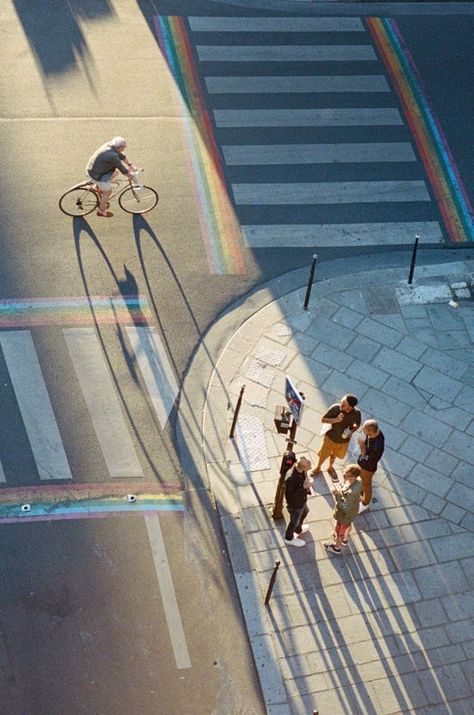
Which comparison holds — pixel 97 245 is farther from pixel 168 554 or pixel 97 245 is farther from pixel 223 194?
pixel 168 554

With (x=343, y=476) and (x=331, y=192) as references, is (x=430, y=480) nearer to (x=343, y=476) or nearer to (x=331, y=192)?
(x=343, y=476)

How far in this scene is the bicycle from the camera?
15930 mm

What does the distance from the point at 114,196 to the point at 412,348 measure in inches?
222

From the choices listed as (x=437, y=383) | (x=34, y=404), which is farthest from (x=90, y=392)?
(x=437, y=383)

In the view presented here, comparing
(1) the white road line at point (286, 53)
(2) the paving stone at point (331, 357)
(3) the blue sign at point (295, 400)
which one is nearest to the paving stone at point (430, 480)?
(2) the paving stone at point (331, 357)

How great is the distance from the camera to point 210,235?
16078 mm

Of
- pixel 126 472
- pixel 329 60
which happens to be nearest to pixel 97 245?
pixel 126 472

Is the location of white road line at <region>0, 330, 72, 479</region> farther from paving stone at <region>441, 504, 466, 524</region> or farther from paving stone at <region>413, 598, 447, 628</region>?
paving stone at <region>441, 504, 466, 524</region>

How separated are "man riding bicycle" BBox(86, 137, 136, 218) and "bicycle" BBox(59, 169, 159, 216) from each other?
0.17 m

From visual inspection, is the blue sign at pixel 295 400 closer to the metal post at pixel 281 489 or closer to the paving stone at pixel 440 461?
the metal post at pixel 281 489

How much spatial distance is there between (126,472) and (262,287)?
4189 millimetres

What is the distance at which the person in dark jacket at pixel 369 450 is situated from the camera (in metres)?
11.8

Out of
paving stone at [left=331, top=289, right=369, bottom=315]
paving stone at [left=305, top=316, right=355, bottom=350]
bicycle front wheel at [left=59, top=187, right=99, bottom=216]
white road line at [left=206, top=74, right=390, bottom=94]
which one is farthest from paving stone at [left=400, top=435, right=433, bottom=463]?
white road line at [left=206, top=74, right=390, bottom=94]

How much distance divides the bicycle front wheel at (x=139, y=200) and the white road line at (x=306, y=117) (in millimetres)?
2468
